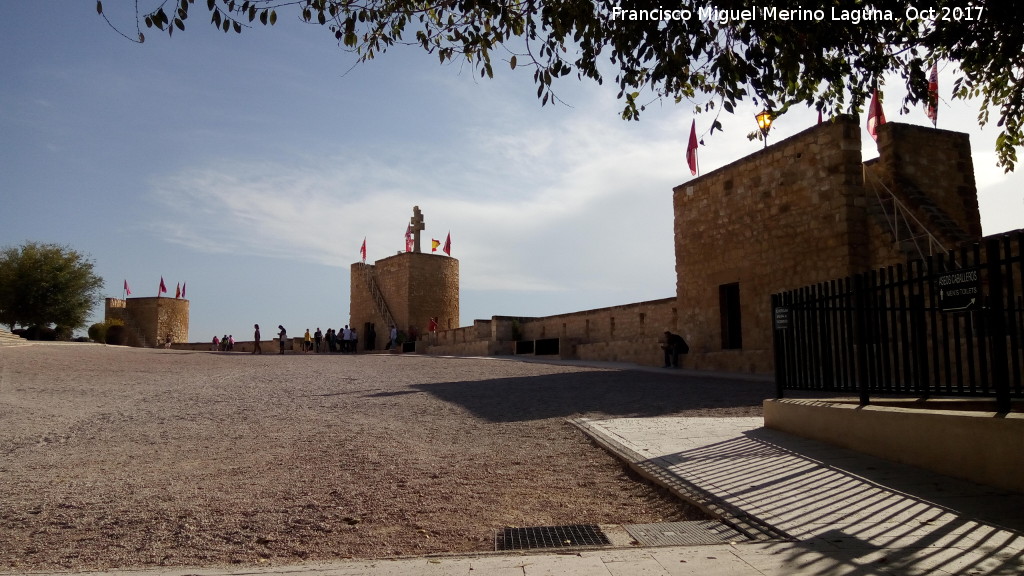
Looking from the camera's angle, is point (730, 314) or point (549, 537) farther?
point (730, 314)

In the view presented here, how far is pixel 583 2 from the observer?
579 cm

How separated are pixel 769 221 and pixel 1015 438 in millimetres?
11244

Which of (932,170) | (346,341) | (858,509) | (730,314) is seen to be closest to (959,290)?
(858,509)

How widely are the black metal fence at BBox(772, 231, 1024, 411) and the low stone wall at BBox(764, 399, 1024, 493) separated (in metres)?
0.28

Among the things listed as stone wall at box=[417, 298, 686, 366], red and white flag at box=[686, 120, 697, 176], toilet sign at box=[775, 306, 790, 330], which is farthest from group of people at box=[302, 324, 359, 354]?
toilet sign at box=[775, 306, 790, 330]

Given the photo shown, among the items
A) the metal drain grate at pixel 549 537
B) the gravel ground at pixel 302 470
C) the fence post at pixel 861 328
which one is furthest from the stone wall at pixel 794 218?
the metal drain grate at pixel 549 537

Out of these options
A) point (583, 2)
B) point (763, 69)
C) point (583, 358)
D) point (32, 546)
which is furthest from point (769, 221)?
point (32, 546)

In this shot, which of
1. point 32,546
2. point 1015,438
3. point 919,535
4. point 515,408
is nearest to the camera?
point 919,535

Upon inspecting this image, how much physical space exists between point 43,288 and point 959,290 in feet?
129

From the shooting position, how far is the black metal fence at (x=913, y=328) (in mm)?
4969

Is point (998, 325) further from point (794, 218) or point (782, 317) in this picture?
point (794, 218)

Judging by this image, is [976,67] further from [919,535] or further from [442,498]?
[442,498]

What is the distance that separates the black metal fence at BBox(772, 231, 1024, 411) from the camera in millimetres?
4969

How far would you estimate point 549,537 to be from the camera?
4391 mm
